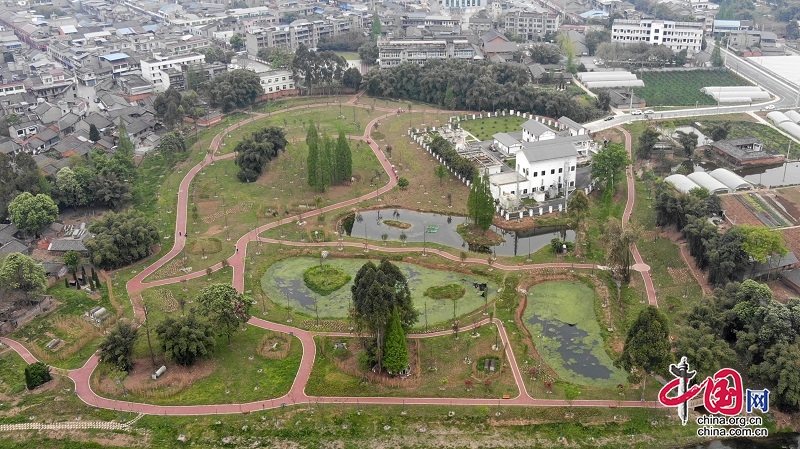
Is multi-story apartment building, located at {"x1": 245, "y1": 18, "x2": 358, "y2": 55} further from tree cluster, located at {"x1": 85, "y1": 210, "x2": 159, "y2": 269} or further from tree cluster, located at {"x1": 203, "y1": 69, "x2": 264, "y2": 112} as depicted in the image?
tree cluster, located at {"x1": 85, "y1": 210, "x2": 159, "y2": 269}

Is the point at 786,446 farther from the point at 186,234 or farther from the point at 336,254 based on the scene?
the point at 186,234

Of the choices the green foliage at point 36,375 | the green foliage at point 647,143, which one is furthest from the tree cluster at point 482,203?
the green foliage at point 36,375

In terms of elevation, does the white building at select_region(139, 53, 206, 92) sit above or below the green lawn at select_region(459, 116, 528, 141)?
above

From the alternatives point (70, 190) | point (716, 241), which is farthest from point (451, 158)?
point (70, 190)

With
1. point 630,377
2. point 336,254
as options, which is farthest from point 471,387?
point 336,254

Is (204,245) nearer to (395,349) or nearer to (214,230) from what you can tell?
(214,230)

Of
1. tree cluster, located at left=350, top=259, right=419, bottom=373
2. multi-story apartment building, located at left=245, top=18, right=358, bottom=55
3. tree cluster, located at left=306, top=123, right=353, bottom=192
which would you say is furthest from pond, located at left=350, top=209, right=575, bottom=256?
multi-story apartment building, located at left=245, top=18, right=358, bottom=55
